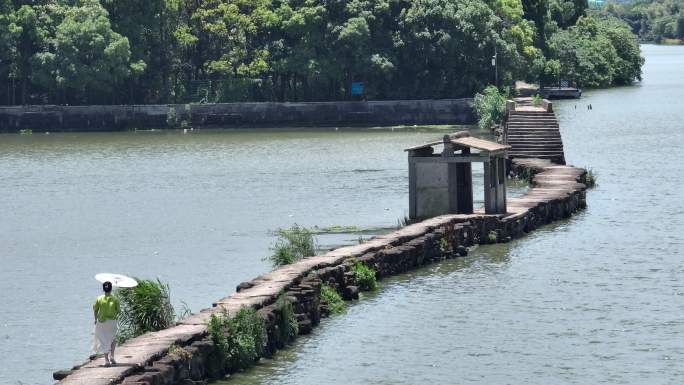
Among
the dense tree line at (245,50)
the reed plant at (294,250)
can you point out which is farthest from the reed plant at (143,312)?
the dense tree line at (245,50)

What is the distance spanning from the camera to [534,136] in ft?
Result: 261

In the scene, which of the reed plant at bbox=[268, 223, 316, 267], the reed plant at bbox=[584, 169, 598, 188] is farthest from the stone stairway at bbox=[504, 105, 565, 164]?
the reed plant at bbox=[268, 223, 316, 267]

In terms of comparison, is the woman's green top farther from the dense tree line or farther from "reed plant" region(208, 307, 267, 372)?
the dense tree line

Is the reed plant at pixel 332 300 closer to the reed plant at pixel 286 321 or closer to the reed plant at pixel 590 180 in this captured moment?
the reed plant at pixel 286 321

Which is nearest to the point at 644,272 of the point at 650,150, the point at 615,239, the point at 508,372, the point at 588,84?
the point at 615,239

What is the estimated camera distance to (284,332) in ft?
122

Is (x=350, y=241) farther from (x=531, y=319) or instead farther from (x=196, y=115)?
(x=196, y=115)

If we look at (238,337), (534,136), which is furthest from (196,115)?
(238,337)

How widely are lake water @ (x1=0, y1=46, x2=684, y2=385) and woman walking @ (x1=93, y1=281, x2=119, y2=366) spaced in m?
4.08

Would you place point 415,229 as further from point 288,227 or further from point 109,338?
point 109,338

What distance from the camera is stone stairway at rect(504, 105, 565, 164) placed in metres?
78.2

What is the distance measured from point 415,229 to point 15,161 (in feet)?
158

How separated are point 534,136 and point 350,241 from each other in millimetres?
26929

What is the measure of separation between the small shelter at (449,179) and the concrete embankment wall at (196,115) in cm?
5893
